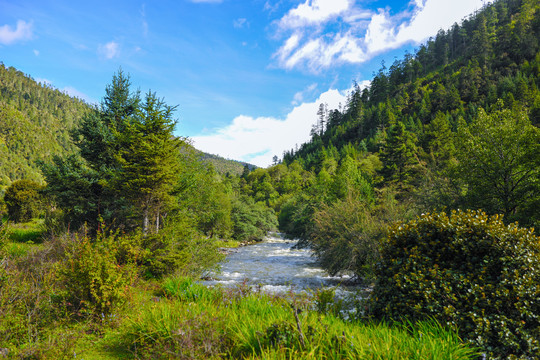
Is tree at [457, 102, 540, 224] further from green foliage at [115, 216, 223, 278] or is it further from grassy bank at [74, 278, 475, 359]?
green foliage at [115, 216, 223, 278]

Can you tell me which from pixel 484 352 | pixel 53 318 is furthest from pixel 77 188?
pixel 484 352

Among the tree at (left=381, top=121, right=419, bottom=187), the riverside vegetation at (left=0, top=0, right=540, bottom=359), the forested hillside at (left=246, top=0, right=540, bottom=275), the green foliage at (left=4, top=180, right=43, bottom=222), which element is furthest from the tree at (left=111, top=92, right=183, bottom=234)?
the tree at (left=381, top=121, right=419, bottom=187)

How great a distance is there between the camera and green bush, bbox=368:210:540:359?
3936 millimetres

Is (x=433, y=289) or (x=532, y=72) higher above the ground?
(x=532, y=72)

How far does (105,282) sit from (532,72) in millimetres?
100337

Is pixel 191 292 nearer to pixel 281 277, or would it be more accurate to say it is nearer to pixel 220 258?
pixel 220 258

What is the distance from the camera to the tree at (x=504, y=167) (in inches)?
531

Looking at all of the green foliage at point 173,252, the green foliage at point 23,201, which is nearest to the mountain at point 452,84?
the green foliage at point 173,252

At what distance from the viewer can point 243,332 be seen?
4012 millimetres

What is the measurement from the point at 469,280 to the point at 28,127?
177m

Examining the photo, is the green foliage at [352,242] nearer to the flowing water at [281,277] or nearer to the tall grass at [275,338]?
the flowing water at [281,277]

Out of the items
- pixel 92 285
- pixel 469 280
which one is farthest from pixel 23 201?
pixel 469 280

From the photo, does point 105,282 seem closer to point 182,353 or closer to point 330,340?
point 182,353

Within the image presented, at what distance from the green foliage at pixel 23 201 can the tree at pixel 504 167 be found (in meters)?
38.1
